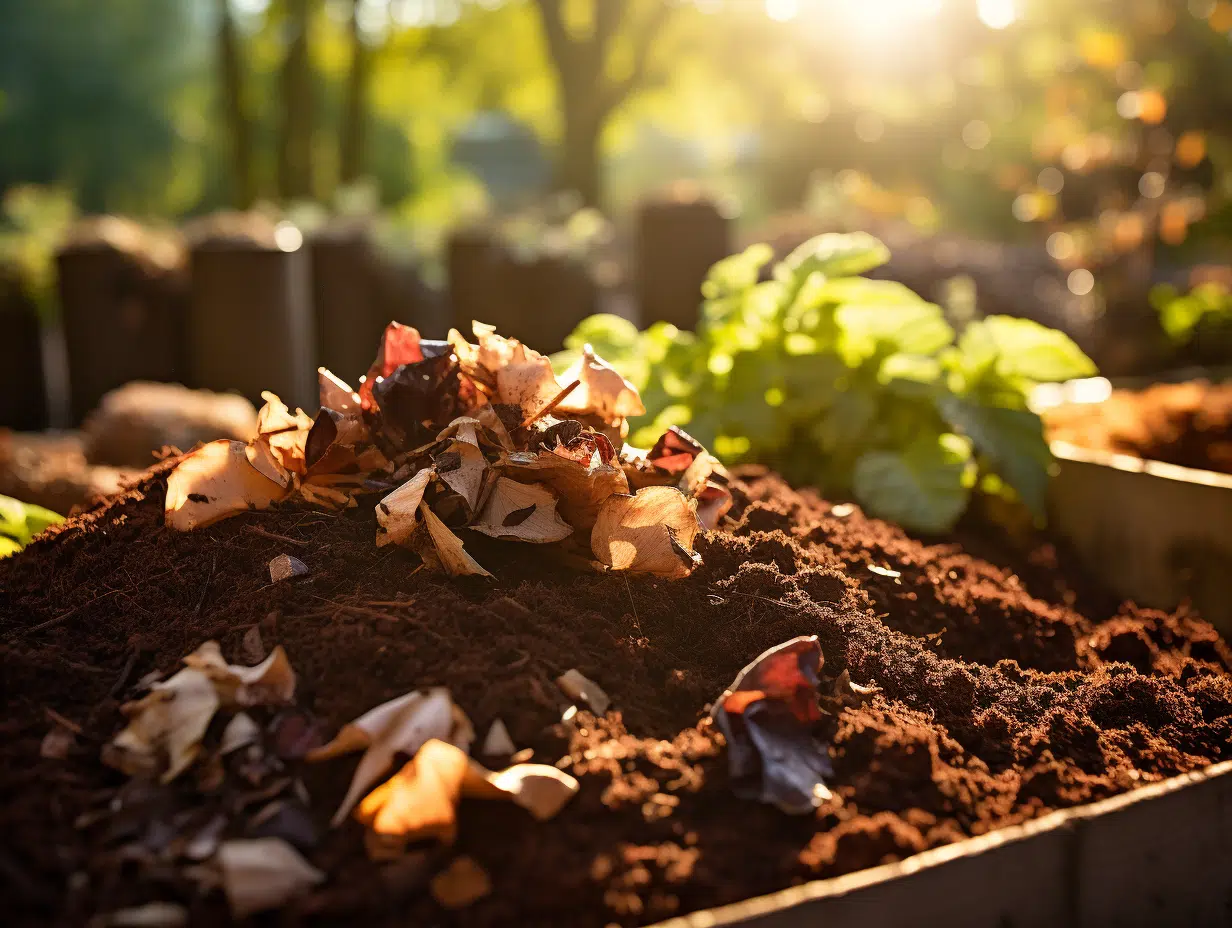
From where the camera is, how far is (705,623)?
52.4 inches

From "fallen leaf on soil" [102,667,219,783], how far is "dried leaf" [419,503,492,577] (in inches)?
12.4

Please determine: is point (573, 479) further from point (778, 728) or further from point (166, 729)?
point (166, 729)

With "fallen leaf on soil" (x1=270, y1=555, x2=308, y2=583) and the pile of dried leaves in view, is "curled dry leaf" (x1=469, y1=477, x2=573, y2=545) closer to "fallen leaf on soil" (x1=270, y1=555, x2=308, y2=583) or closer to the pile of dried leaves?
the pile of dried leaves

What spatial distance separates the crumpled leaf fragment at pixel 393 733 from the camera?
1001 millimetres

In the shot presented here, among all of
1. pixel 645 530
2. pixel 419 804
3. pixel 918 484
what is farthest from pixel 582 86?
pixel 419 804

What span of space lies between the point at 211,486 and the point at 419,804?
668 millimetres

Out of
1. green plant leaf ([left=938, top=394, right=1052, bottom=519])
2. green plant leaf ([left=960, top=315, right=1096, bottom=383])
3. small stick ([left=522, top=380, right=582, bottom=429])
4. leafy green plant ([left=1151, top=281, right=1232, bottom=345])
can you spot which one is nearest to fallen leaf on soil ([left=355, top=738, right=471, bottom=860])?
small stick ([left=522, top=380, right=582, bottom=429])

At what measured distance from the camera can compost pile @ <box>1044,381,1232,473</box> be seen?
9.21ft

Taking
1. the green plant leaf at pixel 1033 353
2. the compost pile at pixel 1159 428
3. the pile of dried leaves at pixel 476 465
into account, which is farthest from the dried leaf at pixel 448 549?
the compost pile at pixel 1159 428

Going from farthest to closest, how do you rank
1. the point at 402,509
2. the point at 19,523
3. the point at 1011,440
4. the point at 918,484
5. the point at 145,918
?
the point at 1011,440 → the point at 918,484 → the point at 19,523 → the point at 402,509 → the point at 145,918

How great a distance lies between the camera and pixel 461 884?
929 mm

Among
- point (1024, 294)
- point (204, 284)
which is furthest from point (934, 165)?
point (204, 284)

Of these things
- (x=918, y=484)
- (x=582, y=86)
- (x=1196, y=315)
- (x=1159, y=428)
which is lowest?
(x=1196, y=315)

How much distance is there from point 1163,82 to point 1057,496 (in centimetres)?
1016
